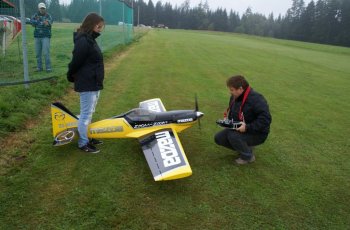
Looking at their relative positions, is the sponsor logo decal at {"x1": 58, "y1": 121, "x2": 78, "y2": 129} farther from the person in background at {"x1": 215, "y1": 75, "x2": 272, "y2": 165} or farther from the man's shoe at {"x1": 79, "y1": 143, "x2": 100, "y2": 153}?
the person in background at {"x1": 215, "y1": 75, "x2": 272, "y2": 165}

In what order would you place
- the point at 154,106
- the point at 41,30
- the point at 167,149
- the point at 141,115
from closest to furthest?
the point at 167,149 → the point at 141,115 → the point at 154,106 → the point at 41,30

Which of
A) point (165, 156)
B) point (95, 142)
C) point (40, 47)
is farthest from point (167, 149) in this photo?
point (40, 47)

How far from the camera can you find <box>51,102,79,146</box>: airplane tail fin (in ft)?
19.4

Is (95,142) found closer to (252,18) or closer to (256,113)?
(256,113)

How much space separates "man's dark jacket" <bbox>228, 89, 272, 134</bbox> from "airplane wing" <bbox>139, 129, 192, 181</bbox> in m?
1.35

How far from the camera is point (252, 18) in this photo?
127 metres

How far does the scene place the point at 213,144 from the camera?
22.3ft

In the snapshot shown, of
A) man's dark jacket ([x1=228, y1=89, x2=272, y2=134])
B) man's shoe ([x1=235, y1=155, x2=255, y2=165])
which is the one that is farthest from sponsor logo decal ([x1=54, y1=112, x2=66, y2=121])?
man's shoe ([x1=235, y1=155, x2=255, y2=165])

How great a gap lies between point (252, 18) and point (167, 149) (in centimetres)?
13202

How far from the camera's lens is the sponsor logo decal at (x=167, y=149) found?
5.08 m

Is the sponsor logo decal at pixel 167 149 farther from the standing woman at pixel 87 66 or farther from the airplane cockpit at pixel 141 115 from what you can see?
the standing woman at pixel 87 66

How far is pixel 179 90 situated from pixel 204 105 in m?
1.85

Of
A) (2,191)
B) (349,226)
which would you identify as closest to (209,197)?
(349,226)

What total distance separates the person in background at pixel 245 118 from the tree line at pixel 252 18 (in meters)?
7.43
